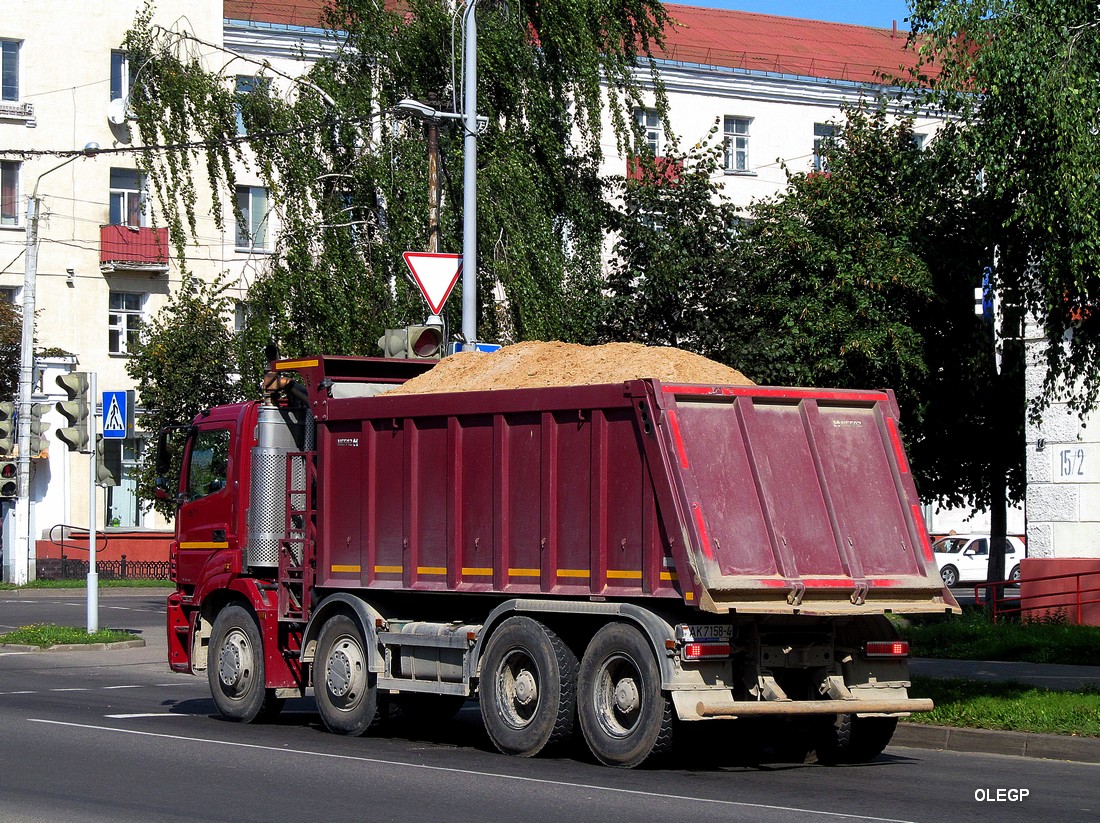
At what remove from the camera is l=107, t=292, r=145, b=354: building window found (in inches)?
1906

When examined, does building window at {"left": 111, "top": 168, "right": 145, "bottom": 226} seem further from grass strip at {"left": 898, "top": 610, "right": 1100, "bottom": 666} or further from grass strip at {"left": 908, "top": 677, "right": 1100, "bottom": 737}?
grass strip at {"left": 908, "top": 677, "right": 1100, "bottom": 737}

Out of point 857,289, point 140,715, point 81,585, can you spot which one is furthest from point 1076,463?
point 81,585

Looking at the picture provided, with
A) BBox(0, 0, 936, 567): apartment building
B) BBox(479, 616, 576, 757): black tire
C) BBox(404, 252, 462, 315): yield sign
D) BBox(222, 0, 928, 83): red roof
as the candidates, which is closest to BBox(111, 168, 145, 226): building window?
BBox(0, 0, 936, 567): apartment building

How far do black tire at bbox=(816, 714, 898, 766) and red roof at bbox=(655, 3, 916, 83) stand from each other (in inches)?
1638

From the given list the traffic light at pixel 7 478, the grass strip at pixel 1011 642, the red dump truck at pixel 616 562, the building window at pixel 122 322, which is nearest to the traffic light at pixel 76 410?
the traffic light at pixel 7 478

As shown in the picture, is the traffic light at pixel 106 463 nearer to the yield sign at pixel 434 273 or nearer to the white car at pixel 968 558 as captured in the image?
the yield sign at pixel 434 273

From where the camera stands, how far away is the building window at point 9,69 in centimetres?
4709

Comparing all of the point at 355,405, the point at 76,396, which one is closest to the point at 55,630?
the point at 76,396

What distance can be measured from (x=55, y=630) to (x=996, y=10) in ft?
53.7

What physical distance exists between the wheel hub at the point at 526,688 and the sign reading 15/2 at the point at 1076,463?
13261 millimetres

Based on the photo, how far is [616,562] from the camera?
37.9 feet

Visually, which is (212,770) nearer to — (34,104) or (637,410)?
(637,410)

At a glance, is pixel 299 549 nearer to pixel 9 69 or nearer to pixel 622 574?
pixel 622 574

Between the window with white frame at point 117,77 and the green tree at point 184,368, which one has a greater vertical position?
the window with white frame at point 117,77
